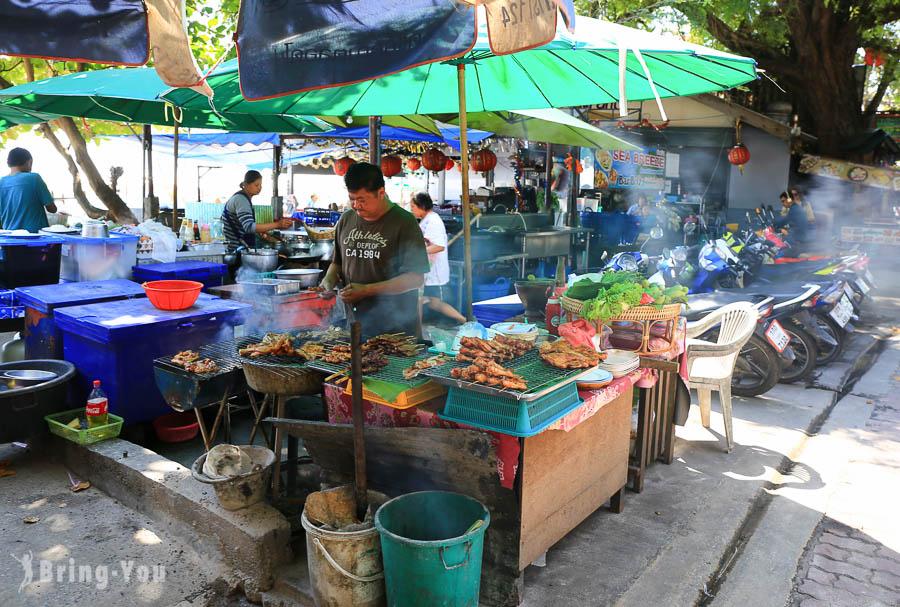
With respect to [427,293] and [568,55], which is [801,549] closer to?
[568,55]

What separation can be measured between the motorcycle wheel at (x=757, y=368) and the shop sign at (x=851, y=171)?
13.4 meters

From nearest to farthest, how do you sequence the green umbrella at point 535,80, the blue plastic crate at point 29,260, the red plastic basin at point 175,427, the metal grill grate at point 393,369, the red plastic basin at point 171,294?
the metal grill grate at point 393,369 < the green umbrella at point 535,80 < the red plastic basin at point 171,294 < the red plastic basin at point 175,427 < the blue plastic crate at point 29,260

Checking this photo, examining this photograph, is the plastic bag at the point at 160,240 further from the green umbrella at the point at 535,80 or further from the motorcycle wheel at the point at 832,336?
the motorcycle wheel at the point at 832,336

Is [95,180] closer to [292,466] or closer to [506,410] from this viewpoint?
[292,466]

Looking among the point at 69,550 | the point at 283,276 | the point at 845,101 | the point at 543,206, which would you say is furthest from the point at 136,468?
the point at 845,101

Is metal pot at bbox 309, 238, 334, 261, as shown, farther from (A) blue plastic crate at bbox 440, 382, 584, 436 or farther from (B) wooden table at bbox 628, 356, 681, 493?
(A) blue plastic crate at bbox 440, 382, 584, 436

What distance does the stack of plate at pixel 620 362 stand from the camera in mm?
3799

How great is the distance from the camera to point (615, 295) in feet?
13.8

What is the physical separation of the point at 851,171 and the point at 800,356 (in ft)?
42.4

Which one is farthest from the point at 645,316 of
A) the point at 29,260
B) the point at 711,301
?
the point at 29,260

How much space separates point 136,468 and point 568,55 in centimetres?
411

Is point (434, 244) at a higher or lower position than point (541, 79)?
lower

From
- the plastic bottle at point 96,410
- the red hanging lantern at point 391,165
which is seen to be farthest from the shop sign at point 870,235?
the plastic bottle at point 96,410

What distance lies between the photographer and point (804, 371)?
23.9ft
